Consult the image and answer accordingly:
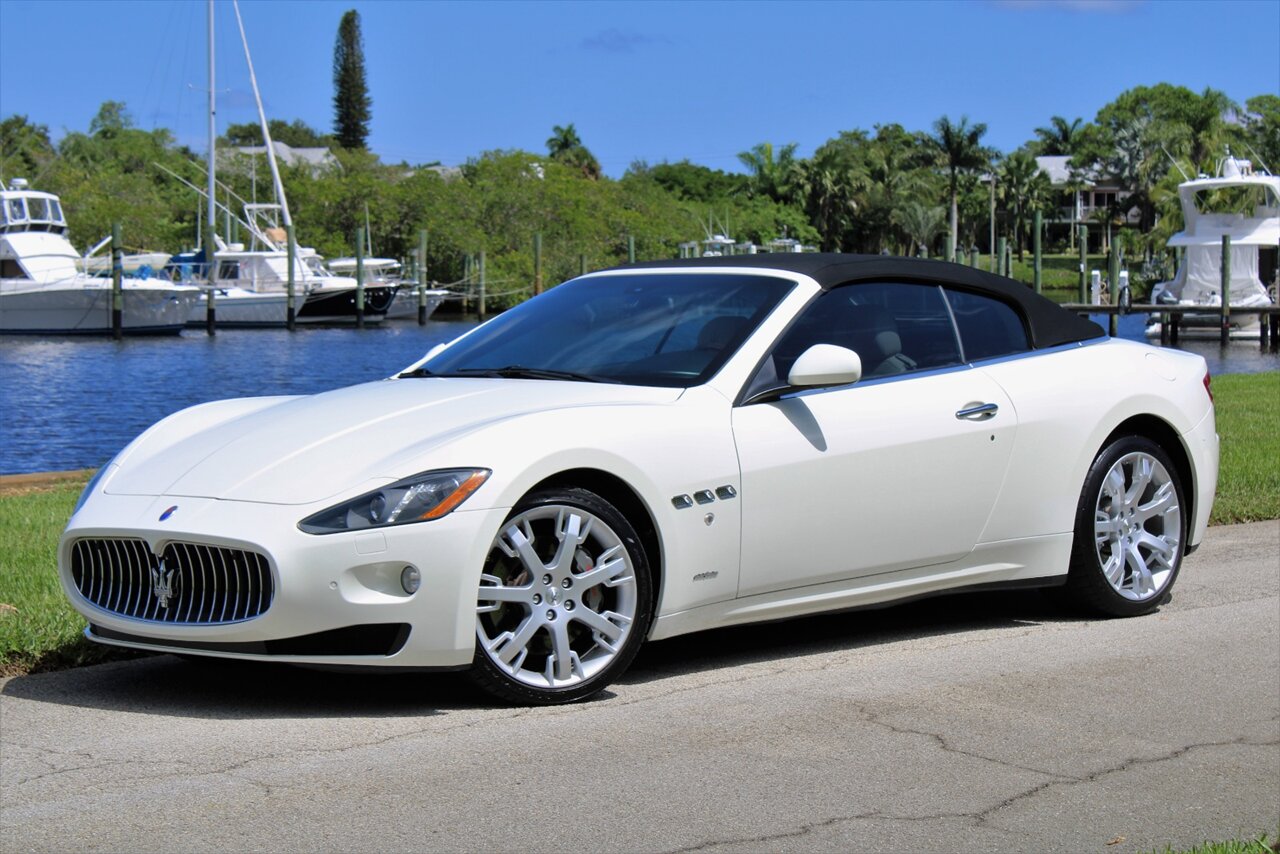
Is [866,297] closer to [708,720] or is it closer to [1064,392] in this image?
[1064,392]

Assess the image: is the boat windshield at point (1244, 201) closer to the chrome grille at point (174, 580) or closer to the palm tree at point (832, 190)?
the chrome grille at point (174, 580)

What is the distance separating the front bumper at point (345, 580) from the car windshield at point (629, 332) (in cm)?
112

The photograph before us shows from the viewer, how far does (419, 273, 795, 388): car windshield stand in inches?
239

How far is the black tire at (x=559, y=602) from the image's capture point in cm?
526

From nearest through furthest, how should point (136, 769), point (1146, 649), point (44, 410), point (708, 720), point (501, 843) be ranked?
point (501, 843) < point (136, 769) < point (708, 720) < point (1146, 649) < point (44, 410)

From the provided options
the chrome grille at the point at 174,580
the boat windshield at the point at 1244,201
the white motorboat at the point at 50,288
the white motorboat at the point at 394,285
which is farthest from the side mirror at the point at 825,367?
the white motorboat at the point at 394,285

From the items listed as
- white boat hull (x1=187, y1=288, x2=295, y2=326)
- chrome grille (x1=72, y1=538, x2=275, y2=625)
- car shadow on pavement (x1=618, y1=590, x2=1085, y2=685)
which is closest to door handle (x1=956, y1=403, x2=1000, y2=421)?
car shadow on pavement (x1=618, y1=590, x2=1085, y2=685)

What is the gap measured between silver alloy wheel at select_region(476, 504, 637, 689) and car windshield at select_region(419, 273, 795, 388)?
77cm

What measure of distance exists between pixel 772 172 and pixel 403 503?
12875 cm

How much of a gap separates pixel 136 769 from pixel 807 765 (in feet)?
6.19

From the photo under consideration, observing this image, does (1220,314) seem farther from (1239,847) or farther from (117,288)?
(1239,847)

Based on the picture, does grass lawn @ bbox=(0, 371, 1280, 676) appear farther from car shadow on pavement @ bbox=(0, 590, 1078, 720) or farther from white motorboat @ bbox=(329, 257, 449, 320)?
white motorboat @ bbox=(329, 257, 449, 320)

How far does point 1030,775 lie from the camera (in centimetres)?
473

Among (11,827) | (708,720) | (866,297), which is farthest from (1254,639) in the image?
(11,827)
